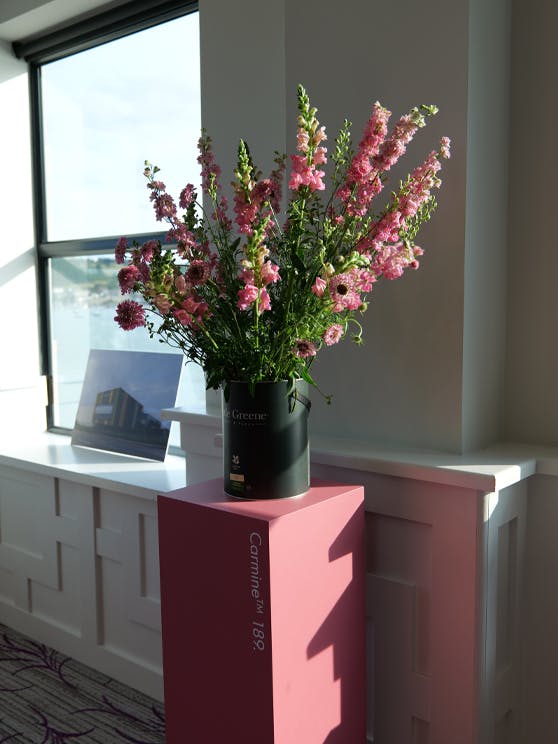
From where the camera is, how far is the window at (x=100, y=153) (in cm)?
275

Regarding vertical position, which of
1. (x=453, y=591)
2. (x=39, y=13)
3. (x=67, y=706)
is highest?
(x=39, y=13)

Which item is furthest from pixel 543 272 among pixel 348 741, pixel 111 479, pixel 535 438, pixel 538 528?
pixel 111 479

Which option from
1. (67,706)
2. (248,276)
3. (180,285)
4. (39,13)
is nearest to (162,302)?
(180,285)

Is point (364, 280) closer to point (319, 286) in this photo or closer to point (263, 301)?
point (319, 286)

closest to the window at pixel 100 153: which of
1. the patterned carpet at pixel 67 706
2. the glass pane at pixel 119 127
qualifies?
the glass pane at pixel 119 127

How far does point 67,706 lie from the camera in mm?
2305

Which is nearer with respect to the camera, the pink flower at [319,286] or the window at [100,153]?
the pink flower at [319,286]

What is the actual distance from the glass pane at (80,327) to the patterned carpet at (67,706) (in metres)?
0.92

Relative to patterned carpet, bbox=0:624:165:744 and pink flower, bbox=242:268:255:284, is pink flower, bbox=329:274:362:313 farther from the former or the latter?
patterned carpet, bbox=0:624:165:744

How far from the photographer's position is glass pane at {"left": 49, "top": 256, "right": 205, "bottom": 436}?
120 inches

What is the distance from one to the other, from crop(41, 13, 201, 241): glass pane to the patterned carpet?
168 centimetres

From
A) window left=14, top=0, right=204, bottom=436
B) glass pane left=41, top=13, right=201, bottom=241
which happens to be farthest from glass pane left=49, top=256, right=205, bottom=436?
glass pane left=41, top=13, right=201, bottom=241

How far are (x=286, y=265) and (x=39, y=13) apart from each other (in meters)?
2.14

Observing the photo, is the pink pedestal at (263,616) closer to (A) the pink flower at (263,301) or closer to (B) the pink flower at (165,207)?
(A) the pink flower at (263,301)
